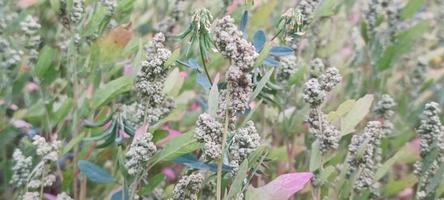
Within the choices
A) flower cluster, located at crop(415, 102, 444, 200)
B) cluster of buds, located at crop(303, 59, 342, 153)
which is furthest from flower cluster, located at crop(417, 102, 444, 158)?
cluster of buds, located at crop(303, 59, 342, 153)

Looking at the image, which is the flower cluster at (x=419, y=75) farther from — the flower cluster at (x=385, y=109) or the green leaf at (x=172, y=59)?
the green leaf at (x=172, y=59)

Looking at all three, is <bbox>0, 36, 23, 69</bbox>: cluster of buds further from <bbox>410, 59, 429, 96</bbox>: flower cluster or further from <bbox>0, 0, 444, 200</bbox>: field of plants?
<bbox>410, 59, 429, 96</bbox>: flower cluster

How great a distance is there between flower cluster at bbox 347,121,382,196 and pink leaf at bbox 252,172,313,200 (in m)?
0.13

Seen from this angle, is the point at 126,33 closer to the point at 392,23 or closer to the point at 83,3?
the point at 83,3

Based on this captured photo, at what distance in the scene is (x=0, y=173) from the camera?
165cm

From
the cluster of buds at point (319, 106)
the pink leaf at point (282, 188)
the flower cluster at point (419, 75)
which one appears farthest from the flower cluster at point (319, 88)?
the flower cluster at point (419, 75)

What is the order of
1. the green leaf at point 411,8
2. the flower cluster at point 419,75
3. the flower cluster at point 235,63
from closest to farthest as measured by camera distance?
the flower cluster at point 235,63
the green leaf at point 411,8
the flower cluster at point 419,75

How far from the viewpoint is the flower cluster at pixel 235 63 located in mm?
922

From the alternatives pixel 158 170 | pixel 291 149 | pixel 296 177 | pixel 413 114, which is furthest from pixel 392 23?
pixel 296 177

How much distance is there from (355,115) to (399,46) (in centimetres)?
52

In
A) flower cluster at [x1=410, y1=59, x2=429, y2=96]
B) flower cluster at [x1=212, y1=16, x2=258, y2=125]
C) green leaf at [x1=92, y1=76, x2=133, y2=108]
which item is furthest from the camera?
flower cluster at [x1=410, y1=59, x2=429, y2=96]

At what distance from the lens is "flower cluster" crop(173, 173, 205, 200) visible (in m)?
1.01

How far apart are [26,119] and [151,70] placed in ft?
2.03

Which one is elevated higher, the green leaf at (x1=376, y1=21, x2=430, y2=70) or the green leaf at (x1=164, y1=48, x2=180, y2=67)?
the green leaf at (x1=376, y1=21, x2=430, y2=70)
